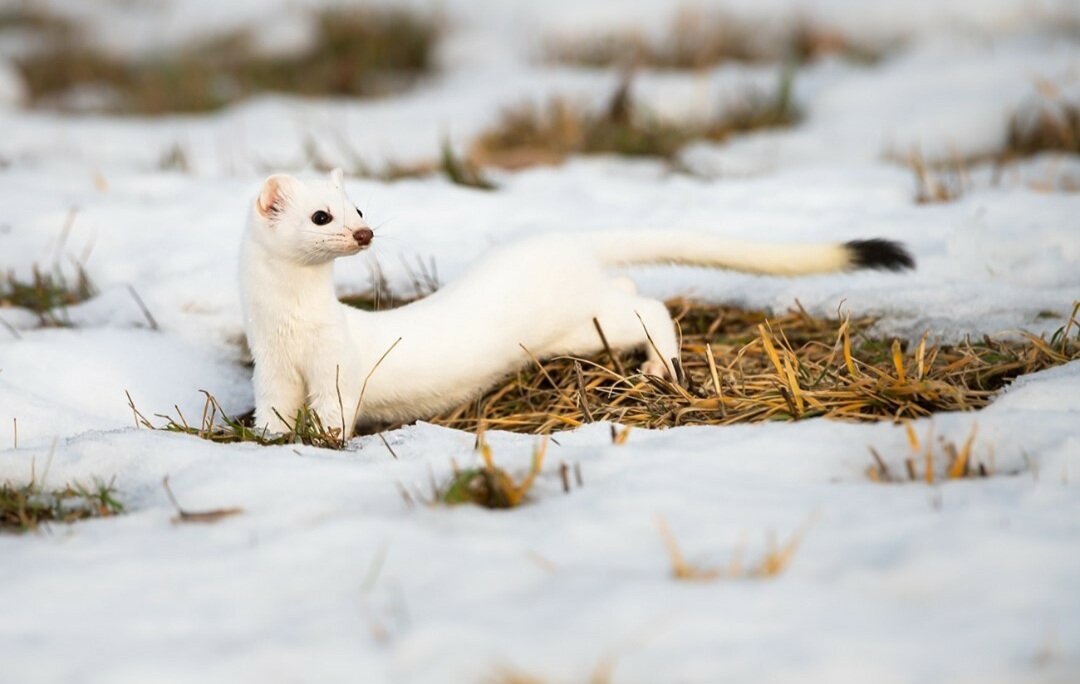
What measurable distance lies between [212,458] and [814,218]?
2711 mm

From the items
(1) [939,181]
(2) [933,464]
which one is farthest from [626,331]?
(1) [939,181]

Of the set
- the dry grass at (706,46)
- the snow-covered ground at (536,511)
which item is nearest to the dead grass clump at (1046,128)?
the snow-covered ground at (536,511)

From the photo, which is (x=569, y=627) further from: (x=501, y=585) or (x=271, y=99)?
(x=271, y=99)

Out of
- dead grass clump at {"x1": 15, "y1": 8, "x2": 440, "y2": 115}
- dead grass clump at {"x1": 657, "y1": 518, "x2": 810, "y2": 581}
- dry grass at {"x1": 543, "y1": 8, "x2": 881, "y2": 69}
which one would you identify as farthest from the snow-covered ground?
dead grass clump at {"x1": 15, "y1": 8, "x2": 440, "y2": 115}

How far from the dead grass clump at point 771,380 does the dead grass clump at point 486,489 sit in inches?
15.6

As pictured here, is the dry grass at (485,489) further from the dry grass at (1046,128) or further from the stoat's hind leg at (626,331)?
the dry grass at (1046,128)

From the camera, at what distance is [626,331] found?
3.06m

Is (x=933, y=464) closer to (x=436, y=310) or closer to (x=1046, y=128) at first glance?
(x=436, y=310)

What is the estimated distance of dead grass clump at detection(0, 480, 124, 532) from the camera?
1.95 m

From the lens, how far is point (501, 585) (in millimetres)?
1552

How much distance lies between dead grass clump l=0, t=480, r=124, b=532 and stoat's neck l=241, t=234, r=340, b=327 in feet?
2.26

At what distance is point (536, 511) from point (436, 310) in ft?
3.85

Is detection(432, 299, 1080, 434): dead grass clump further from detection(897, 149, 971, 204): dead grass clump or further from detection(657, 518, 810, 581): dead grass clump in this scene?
detection(897, 149, 971, 204): dead grass clump

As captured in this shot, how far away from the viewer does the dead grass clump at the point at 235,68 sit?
8.56 m
